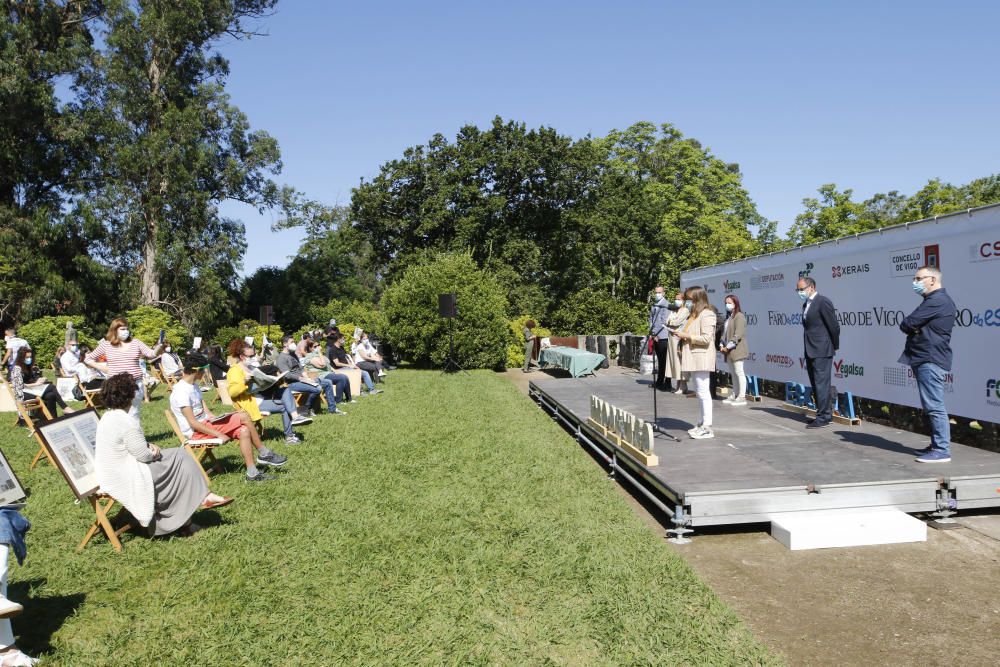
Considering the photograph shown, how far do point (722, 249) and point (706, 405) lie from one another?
36.5m

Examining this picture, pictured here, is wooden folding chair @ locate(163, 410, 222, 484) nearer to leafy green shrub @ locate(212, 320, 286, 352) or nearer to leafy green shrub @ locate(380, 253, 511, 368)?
leafy green shrub @ locate(380, 253, 511, 368)

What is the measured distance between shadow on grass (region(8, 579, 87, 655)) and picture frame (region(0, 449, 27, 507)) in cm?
74

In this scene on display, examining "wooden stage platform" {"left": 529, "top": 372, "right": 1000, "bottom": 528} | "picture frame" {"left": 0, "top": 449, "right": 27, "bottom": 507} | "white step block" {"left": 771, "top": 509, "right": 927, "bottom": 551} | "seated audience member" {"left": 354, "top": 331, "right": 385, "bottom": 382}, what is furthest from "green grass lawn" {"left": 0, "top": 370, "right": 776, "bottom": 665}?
"seated audience member" {"left": 354, "top": 331, "right": 385, "bottom": 382}

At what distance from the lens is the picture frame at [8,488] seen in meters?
3.41

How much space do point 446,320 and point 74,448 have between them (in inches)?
648

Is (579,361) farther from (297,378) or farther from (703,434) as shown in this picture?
(703,434)

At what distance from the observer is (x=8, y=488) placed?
348cm

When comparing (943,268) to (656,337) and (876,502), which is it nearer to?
(876,502)

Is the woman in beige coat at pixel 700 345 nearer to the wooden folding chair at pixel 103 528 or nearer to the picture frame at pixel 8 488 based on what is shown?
the wooden folding chair at pixel 103 528

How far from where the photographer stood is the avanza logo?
871cm

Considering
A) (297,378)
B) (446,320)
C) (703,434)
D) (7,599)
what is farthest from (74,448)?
(446,320)

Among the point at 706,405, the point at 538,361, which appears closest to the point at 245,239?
the point at 538,361

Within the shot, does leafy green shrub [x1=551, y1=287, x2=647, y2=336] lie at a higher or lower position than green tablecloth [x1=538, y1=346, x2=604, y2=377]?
higher

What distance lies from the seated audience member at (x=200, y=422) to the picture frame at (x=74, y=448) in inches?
50.8
